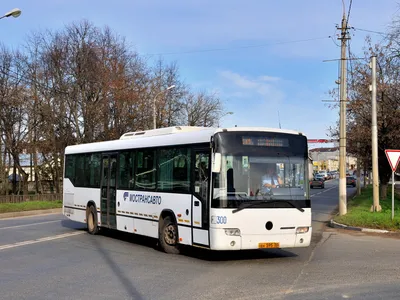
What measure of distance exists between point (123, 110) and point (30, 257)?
2491cm

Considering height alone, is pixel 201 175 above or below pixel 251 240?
above

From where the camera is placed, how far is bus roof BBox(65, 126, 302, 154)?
34.0 feet

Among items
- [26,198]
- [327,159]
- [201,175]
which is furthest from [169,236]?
[327,159]

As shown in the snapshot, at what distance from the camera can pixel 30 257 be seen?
10805mm

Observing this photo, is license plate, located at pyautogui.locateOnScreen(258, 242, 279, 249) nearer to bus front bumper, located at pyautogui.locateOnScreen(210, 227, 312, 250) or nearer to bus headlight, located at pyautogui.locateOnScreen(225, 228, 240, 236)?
bus front bumper, located at pyautogui.locateOnScreen(210, 227, 312, 250)

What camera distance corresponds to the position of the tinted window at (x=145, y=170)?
12.2m

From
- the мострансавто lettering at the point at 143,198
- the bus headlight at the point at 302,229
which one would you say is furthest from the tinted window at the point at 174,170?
the bus headlight at the point at 302,229

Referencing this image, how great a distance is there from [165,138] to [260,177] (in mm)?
3008

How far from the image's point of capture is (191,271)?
29.8ft

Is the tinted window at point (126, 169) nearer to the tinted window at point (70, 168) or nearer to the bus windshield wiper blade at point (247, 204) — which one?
the tinted window at point (70, 168)

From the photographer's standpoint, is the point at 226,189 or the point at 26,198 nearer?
the point at 226,189

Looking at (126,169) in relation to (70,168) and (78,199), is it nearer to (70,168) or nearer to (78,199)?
(78,199)

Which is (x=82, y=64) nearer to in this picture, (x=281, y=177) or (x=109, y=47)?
(x=109, y=47)

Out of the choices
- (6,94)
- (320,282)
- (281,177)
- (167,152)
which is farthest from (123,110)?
(320,282)
